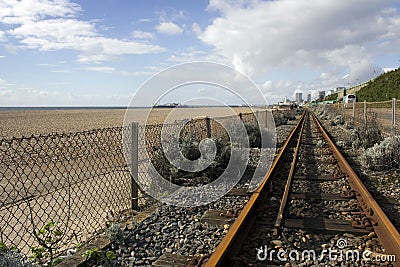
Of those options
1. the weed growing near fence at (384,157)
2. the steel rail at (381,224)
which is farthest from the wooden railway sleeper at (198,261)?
the weed growing near fence at (384,157)

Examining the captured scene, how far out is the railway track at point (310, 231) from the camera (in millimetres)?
3799

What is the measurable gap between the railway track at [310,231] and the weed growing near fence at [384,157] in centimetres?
254

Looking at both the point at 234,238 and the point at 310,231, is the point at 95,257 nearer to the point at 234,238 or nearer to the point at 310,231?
the point at 234,238

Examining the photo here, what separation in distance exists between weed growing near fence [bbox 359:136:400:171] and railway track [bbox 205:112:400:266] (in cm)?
254

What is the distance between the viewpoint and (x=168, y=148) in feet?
26.6

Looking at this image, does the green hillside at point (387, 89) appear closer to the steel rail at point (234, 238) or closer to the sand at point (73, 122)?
the sand at point (73, 122)

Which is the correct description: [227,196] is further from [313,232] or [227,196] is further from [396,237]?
[396,237]

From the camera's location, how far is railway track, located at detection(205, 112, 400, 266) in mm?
3799

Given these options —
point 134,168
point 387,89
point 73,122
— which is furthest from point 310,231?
point 387,89

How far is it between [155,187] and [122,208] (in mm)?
823

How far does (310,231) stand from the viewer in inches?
181

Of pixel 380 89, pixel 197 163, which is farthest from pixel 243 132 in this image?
pixel 380 89

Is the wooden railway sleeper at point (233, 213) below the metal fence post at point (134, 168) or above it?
below

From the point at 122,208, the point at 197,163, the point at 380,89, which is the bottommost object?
the point at 122,208
